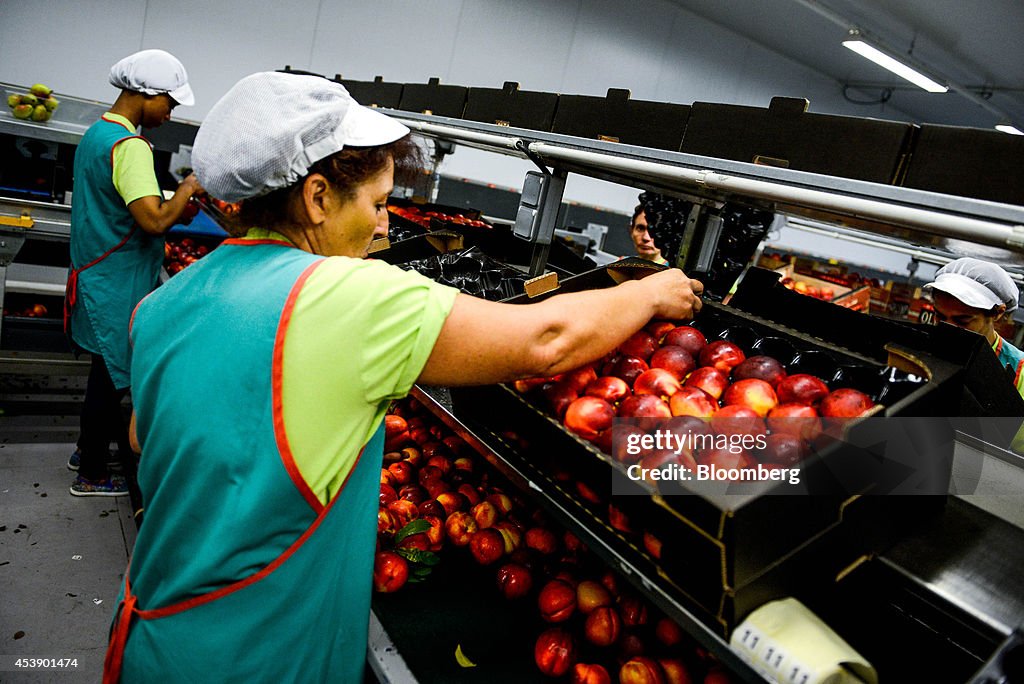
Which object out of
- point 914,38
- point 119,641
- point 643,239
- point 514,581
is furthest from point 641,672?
point 914,38

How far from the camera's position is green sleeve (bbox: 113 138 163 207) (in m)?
2.88

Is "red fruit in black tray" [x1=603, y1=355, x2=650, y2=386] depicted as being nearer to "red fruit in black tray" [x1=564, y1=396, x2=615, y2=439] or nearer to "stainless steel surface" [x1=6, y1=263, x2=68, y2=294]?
"red fruit in black tray" [x1=564, y1=396, x2=615, y2=439]

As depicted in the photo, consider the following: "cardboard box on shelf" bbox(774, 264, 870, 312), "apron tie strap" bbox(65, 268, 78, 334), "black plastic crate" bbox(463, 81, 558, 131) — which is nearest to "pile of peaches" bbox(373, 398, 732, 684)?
"black plastic crate" bbox(463, 81, 558, 131)

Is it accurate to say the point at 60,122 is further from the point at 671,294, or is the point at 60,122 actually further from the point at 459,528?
the point at 671,294

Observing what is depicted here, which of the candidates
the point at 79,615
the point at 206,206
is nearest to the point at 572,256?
the point at 79,615

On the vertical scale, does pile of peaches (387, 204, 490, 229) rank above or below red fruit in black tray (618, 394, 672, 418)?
above

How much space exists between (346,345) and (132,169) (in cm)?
257

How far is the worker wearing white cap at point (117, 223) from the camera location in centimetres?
292

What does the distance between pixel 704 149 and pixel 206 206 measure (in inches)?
181

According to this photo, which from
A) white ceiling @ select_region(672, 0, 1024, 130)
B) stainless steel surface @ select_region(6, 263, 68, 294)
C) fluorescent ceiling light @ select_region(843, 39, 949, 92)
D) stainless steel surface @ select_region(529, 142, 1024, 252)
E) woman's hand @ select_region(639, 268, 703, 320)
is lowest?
stainless steel surface @ select_region(6, 263, 68, 294)

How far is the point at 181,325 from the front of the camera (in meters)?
1.11

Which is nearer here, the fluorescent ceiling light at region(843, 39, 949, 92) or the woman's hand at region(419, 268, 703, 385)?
the woman's hand at region(419, 268, 703, 385)

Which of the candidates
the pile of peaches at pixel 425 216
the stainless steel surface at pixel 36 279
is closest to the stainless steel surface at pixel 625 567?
the pile of peaches at pixel 425 216

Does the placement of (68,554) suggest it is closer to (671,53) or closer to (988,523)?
(988,523)
